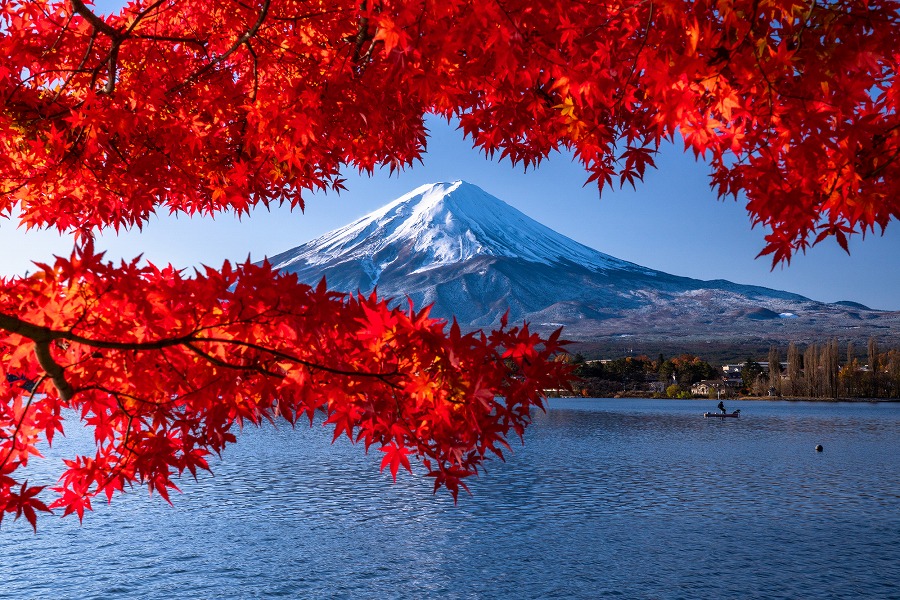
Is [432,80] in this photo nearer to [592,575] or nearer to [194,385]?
→ [194,385]

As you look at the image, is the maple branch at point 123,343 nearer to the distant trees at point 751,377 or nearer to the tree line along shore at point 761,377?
the tree line along shore at point 761,377

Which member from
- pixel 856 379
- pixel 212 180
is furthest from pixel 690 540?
pixel 856 379

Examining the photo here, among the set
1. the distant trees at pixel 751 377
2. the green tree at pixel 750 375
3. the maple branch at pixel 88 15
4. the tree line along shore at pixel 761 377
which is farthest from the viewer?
the green tree at pixel 750 375

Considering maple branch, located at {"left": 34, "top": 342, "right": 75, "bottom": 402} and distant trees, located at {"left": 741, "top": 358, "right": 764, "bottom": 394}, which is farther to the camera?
distant trees, located at {"left": 741, "top": 358, "right": 764, "bottom": 394}

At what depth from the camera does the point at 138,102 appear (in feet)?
19.8

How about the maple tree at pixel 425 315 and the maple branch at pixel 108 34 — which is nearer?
the maple tree at pixel 425 315

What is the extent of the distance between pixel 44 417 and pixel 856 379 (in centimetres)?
14933

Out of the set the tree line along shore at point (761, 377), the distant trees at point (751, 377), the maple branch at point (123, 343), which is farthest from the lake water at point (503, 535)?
the distant trees at point (751, 377)

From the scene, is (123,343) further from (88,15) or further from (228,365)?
(88,15)

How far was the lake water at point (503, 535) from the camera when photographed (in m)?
21.7

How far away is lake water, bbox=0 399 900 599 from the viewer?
21719mm

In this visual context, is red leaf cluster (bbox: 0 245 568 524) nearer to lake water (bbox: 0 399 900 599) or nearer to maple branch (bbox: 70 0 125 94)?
maple branch (bbox: 70 0 125 94)

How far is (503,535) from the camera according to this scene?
28.8 metres

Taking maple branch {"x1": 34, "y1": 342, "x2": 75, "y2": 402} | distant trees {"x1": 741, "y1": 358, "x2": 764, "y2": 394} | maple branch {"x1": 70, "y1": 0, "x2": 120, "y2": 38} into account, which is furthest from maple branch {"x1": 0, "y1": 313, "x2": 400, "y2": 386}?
distant trees {"x1": 741, "y1": 358, "x2": 764, "y2": 394}
